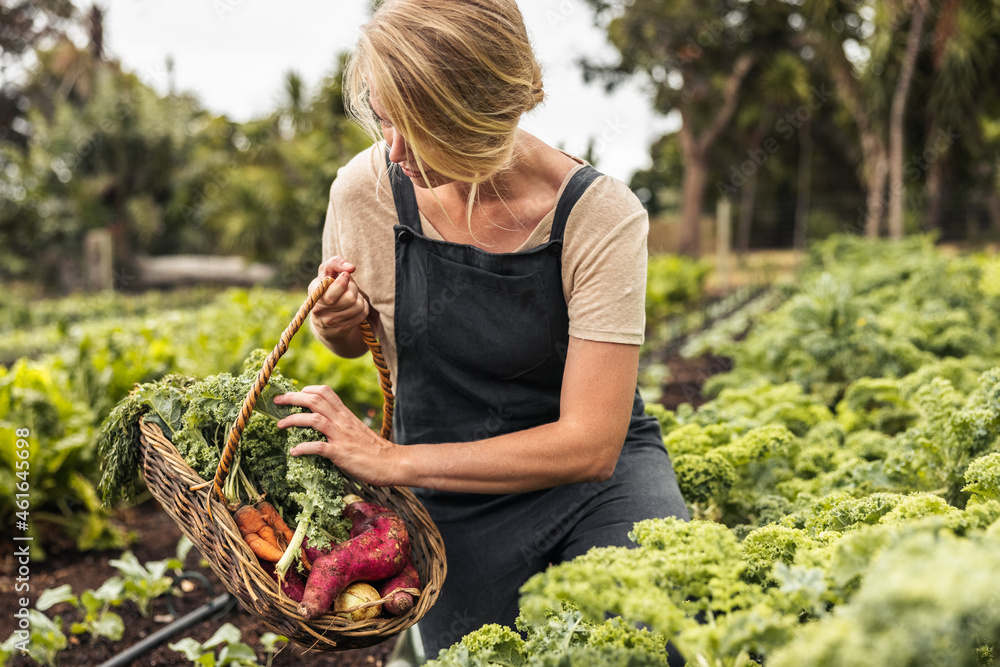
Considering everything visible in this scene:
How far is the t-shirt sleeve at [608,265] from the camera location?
1.71 m

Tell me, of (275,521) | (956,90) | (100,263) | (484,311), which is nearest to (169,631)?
(275,521)

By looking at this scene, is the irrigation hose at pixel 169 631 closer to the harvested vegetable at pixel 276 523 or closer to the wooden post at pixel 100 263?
the harvested vegetable at pixel 276 523

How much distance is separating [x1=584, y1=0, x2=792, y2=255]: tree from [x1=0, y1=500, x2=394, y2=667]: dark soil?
1734cm

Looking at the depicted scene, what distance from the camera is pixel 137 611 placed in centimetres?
288

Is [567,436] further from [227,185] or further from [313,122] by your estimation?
[313,122]

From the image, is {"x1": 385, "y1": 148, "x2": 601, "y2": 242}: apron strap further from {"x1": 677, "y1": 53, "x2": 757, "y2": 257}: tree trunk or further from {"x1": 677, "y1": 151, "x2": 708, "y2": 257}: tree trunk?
{"x1": 677, "y1": 151, "x2": 708, "y2": 257}: tree trunk

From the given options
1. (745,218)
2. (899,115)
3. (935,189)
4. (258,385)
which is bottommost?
(258,385)

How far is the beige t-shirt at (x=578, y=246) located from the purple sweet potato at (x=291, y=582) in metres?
0.71

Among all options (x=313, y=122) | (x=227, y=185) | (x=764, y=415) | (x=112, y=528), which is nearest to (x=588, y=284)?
(x=764, y=415)

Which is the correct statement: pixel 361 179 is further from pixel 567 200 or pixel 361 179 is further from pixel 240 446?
pixel 240 446

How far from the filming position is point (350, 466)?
1565 millimetres

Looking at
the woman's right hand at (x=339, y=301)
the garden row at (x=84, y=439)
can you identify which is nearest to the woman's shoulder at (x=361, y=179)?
the woman's right hand at (x=339, y=301)

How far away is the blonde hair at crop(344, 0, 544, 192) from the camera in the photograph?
1.51 metres

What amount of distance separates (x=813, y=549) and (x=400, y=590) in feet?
2.70
